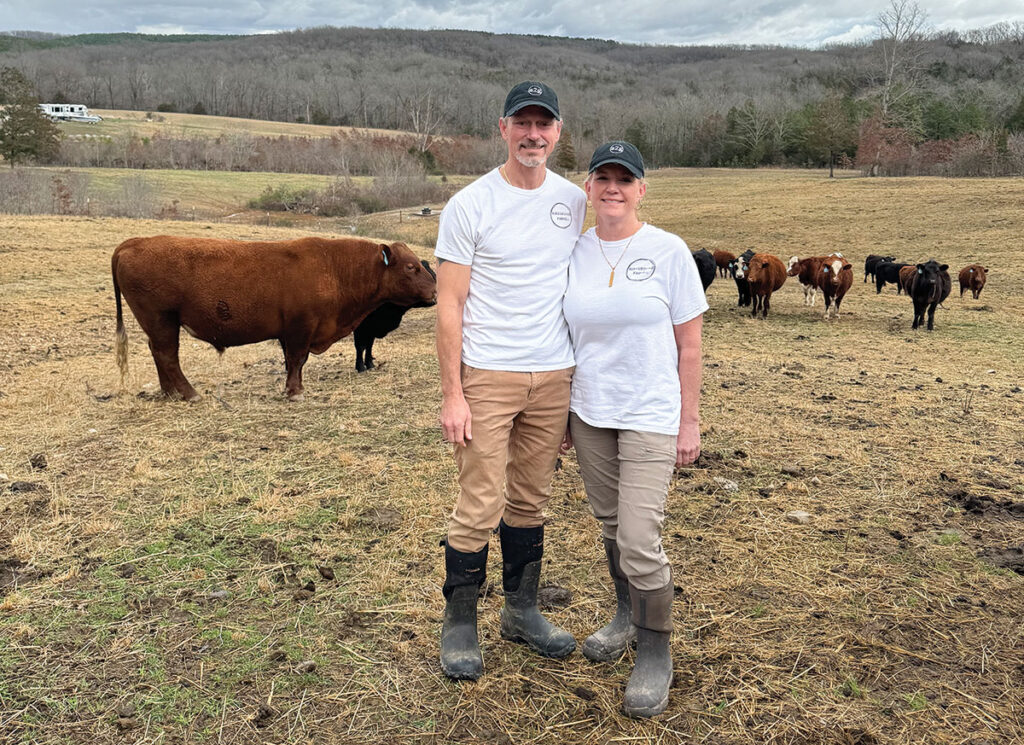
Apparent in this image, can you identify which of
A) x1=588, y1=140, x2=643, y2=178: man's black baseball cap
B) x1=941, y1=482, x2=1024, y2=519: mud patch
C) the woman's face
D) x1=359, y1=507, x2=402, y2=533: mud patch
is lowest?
x1=359, y1=507, x2=402, y2=533: mud patch

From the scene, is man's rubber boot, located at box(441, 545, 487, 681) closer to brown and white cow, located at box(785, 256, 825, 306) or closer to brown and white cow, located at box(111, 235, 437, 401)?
brown and white cow, located at box(111, 235, 437, 401)

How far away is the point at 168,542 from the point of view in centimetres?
454

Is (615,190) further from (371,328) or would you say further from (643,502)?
(371,328)

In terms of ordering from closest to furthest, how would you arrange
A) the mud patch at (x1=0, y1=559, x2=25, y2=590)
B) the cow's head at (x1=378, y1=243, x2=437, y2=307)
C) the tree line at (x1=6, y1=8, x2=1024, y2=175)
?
the mud patch at (x1=0, y1=559, x2=25, y2=590), the cow's head at (x1=378, y1=243, x2=437, y2=307), the tree line at (x1=6, y1=8, x2=1024, y2=175)

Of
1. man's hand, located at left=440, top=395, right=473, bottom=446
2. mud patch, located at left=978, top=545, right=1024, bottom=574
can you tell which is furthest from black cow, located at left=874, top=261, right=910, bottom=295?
man's hand, located at left=440, top=395, right=473, bottom=446

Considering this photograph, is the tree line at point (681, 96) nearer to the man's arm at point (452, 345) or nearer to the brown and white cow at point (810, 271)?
the brown and white cow at point (810, 271)

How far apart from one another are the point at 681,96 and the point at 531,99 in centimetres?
13958

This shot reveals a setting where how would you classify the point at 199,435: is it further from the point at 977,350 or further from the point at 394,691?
the point at 977,350

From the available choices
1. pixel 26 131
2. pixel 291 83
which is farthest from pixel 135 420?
pixel 291 83

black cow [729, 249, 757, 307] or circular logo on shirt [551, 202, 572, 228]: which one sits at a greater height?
circular logo on shirt [551, 202, 572, 228]

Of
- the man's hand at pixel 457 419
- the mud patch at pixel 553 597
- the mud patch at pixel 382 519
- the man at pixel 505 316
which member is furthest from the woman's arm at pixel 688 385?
the mud patch at pixel 382 519

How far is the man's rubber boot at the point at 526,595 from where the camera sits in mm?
3367

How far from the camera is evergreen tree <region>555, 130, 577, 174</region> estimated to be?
7625 centimetres

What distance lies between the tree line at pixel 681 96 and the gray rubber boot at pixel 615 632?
62.3 metres
